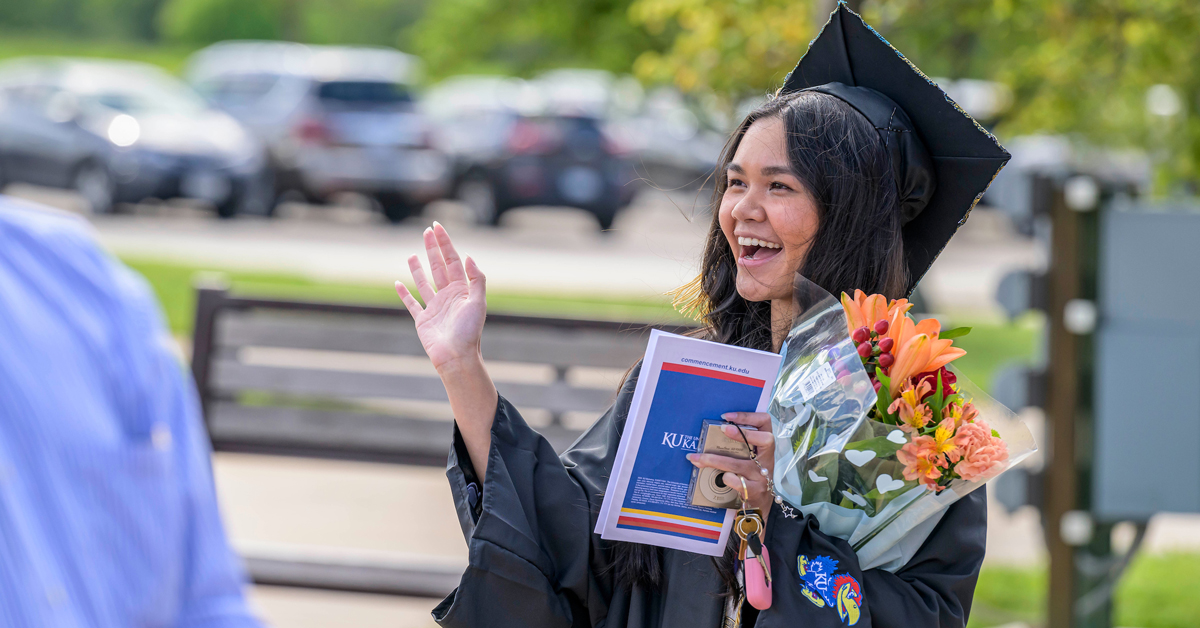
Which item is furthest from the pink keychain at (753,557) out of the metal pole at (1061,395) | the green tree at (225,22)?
the green tree at (225,22)

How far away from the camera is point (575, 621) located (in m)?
2.20

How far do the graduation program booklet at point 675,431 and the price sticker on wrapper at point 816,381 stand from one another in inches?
2.5

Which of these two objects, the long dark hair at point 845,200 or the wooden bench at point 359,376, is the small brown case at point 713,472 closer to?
the long dark hair at point 845,200

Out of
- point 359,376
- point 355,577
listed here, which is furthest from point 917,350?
point 359,376

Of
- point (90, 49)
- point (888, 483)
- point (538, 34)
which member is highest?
point (90, 49)

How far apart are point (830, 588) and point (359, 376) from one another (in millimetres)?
2994

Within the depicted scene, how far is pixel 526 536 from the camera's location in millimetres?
2072

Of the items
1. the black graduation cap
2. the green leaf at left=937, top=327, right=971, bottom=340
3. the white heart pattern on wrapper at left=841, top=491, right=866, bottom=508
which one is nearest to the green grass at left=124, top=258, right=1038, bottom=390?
the black graduation cap

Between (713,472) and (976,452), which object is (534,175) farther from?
(976,452)

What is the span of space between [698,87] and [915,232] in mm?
4252

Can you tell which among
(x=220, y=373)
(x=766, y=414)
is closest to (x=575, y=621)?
(x=766, y=414)

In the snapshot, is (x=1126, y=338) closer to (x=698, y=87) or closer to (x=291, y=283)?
(x=698, y=87)

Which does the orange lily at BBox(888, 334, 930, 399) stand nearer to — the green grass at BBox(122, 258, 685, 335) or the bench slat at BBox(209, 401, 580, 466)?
the bench slat at BBox(209, 401, 580, 466)

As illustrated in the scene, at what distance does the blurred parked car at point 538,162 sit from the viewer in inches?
669
